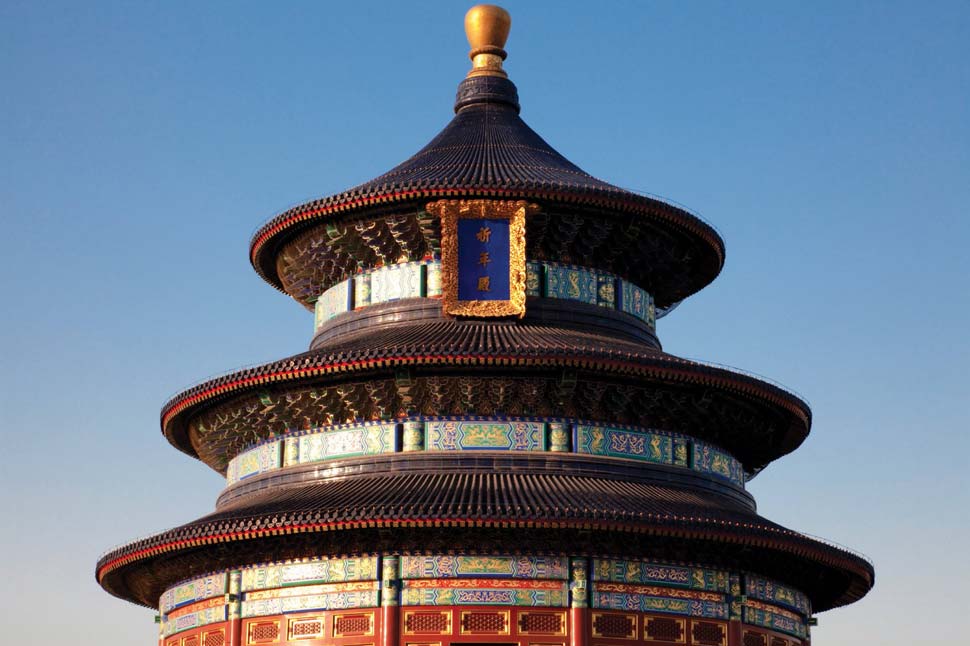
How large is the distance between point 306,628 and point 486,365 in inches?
275

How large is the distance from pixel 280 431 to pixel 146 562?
4483 millimetres

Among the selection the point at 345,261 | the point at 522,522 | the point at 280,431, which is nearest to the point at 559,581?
the point at 522,522

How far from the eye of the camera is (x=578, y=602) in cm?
3412

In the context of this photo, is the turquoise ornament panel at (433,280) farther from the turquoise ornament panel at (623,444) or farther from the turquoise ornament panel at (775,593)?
the turquoise ornament panel at (775,593)

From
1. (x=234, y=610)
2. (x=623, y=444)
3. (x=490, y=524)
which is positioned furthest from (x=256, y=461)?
(x=623, y=444)

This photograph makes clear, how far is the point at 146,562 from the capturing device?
1522 inches

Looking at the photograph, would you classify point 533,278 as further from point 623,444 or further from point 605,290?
point 623,444

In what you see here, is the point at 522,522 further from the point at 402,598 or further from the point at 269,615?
the point at 269,615

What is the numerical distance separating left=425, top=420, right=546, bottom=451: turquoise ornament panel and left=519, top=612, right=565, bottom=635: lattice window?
3.99m

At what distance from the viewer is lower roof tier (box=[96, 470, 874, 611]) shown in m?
33.4

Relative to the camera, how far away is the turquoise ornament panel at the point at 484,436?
119 feet

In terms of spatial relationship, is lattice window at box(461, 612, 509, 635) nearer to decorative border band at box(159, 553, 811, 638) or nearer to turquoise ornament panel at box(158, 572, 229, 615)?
decorative border band at box(159, 553, 811, 638)

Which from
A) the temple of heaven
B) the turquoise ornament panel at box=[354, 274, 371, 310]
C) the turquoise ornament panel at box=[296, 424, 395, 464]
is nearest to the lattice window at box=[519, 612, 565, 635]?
the temple of heaven

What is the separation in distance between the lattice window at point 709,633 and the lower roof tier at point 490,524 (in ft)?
4.58
